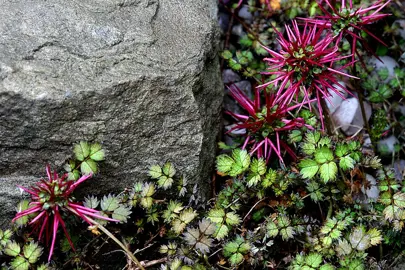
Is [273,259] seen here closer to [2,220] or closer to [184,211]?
[184,211]

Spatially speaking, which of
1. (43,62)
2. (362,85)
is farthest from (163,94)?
(362,85)

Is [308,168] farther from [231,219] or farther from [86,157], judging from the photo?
[86,157]

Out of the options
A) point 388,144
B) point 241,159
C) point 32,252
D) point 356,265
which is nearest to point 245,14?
point 388,144

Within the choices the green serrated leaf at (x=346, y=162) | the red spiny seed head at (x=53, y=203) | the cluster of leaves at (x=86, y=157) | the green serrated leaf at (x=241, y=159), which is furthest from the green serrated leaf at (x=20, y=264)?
the green serrated leaf at (x=346, y=162)

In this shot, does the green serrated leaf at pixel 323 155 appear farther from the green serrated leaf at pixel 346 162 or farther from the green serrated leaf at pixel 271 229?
the green serrated leaf at pixel 271 229

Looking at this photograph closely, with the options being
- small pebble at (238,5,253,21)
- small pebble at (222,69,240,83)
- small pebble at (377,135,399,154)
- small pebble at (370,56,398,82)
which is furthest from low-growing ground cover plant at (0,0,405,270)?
small pebble at (238,5,253,21)

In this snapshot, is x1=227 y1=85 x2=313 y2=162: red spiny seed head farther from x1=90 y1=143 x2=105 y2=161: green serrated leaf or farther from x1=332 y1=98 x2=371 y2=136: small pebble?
x1=90 y1=143 x2=105 y2=161: green serrated leaf
